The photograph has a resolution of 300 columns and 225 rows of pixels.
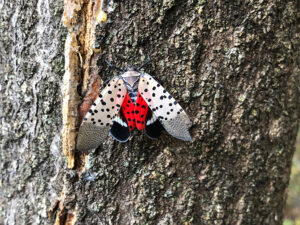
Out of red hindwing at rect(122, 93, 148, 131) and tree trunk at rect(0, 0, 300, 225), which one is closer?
tree trunk at rect(0, 0, 300, 225)

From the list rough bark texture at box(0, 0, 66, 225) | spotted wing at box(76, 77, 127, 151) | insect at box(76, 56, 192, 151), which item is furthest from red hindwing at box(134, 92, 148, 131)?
rough bark texture at box(0, 0, 66, 225)

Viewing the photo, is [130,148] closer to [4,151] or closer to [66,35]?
[66,35]

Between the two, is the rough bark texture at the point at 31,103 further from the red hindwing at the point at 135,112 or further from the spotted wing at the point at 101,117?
the red hindwing at the point at 135,112

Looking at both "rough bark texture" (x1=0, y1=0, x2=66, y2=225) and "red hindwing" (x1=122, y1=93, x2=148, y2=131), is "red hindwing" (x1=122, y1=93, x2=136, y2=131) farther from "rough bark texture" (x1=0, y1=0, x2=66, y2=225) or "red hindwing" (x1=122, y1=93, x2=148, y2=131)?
"rough bark texture" (x1=0, y1=0, x2=66, y2=225)

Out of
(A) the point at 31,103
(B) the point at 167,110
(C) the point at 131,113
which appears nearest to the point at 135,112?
(C) the point at 131,113

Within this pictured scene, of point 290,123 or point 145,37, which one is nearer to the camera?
point 145,37

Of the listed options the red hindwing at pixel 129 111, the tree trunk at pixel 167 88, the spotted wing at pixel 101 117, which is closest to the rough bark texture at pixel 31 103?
the tree trunk at pixel 167 88

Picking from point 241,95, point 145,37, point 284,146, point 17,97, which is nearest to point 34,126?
point 17,97
